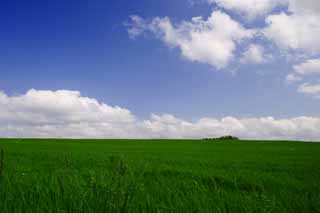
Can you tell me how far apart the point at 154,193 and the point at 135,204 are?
96 centimetres

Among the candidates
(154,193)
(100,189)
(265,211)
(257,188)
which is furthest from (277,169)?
(100,189)

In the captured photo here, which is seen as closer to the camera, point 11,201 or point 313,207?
point 11,201

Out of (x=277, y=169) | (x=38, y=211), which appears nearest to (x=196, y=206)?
(x=38, y=211)

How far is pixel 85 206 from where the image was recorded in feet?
7.59

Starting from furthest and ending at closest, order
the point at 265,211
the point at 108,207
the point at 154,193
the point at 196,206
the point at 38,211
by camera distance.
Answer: the point at 154,193
the point at 196,206
the point at 265,211
the point at 38,211
the point at 108,207

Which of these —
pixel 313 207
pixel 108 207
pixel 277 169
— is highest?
pixel 108 207

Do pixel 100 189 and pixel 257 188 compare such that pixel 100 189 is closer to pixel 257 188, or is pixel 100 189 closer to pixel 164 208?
pixel 164 208

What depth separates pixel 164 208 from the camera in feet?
9.18

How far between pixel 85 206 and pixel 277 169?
993cm

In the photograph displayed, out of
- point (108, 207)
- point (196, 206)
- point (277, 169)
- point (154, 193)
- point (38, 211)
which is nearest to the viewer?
point (108, 207)

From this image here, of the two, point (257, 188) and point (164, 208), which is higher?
point (164, 208)

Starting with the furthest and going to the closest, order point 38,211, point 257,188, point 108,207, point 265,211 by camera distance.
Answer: point 257,188 < point 265,211 < point 38,211 < point 108,207

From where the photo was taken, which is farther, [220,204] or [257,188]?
[257,188]

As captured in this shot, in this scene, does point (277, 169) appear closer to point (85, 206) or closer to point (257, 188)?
point (257, 188)
